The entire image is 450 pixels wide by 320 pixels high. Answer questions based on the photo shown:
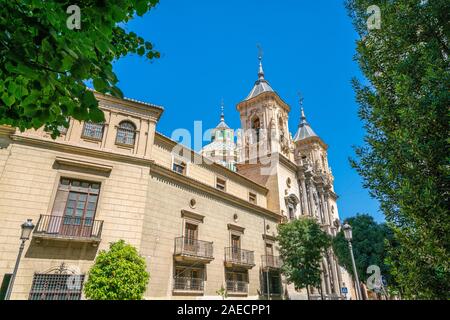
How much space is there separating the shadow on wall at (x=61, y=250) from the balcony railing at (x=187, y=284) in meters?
5.13

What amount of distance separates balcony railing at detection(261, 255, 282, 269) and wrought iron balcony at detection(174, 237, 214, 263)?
6.46m

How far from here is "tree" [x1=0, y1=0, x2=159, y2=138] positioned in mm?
2697

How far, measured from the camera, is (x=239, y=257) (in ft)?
64.7

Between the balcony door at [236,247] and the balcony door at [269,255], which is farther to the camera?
the balcony door at [269,255]

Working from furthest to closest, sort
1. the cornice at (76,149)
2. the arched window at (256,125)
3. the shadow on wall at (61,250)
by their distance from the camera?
the arched window at (256,125), the cornice at (76,149), the shadow on wall at (61,250)

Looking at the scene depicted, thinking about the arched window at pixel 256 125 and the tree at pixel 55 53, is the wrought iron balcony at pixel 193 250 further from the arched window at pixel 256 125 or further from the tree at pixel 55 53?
the arched window at pixel 256 125

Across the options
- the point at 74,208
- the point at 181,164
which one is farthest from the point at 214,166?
the point at 74,208

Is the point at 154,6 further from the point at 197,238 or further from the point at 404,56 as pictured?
the point at 197,238

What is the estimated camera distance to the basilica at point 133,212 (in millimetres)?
11625

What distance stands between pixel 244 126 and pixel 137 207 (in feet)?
71.3

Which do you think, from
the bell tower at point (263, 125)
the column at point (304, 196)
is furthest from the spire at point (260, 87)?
the column at point (304, 196)

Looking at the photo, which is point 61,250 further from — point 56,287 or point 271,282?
point 271,282

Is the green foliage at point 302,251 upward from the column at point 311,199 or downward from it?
downward
